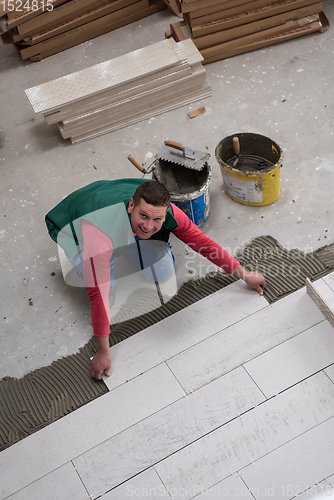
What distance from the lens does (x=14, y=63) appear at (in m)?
4.72

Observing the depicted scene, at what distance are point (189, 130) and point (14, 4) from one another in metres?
2.00

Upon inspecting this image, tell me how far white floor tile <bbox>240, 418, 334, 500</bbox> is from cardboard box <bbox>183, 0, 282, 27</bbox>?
134 inches

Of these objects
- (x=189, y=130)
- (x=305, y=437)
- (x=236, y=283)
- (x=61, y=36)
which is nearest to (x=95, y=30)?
(x=61, y=36)

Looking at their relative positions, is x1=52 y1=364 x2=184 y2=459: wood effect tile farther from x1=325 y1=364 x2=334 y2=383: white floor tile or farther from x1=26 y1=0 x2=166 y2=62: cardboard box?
x1=26 y1=0 x2=166 y2=62: cardboard box

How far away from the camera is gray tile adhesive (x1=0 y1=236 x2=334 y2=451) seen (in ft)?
8.43

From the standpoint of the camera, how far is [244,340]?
266cm

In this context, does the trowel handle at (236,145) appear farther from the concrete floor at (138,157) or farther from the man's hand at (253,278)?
the man's hand at (253,278)

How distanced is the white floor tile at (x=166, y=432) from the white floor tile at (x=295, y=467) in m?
0.27

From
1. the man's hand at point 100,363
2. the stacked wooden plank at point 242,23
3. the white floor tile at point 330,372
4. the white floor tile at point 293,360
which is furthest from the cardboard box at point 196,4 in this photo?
the white floor tile at point 330,372

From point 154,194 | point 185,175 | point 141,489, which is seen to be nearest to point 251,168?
point 185,175

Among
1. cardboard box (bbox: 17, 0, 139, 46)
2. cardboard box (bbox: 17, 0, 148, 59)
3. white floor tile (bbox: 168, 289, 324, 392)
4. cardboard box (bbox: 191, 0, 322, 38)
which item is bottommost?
white floor tile (bbox: 168, 289, 324, 392)

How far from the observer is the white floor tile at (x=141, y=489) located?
2.28m

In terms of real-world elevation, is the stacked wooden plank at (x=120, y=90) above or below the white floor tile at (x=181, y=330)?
above

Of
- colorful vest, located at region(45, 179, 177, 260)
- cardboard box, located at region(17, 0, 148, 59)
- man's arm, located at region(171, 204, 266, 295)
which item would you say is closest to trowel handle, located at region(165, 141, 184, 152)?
colorful vest, located at region(45, 179, 177, 260)
